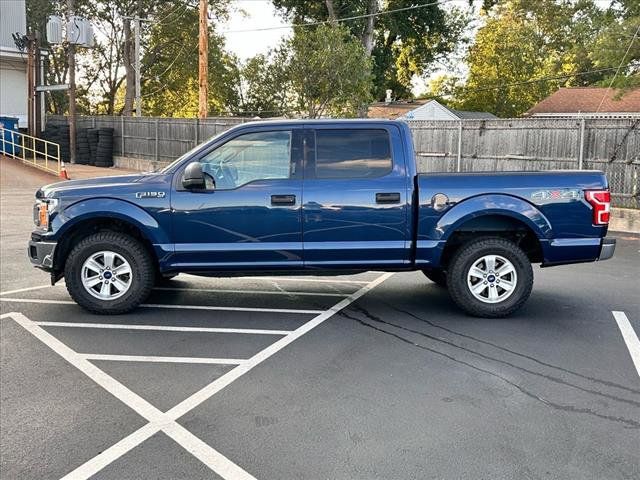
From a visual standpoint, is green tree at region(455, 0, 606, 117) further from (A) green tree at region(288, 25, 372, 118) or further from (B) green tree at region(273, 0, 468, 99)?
(A) green tree at region(288, 25, 372, 118)

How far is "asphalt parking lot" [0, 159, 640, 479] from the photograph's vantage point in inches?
A: 145

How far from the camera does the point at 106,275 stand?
673 cm

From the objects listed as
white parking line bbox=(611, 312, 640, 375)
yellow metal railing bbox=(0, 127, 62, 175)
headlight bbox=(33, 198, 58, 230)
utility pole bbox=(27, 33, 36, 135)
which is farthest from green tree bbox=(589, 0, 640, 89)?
utility pole bbox=(27, 33, 36, 135)

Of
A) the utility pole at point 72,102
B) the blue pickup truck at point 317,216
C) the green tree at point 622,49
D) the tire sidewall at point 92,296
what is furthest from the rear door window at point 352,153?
the utility pole at point 72,102

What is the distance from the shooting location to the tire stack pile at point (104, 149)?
1206 inches

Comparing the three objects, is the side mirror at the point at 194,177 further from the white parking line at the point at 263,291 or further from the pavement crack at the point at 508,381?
the pavement crack at the point at 508,381

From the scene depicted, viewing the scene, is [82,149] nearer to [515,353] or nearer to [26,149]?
[26,149]

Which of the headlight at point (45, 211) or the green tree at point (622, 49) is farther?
the green tree at point (622, 49)

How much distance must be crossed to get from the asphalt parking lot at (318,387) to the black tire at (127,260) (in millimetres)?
166

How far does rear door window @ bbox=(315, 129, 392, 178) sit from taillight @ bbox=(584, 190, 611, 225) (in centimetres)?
193

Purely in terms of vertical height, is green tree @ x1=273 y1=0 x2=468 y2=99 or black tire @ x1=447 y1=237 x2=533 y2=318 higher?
green tree @ x1=273 y1=0 x2=468 y2=99

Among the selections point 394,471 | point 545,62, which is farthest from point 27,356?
point 545,62

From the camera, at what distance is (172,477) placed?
3494mm

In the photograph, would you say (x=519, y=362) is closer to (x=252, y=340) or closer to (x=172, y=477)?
(x=252, y=340)
